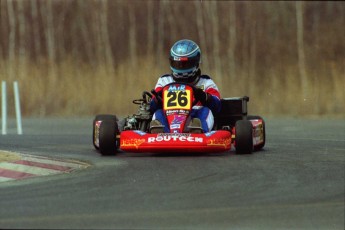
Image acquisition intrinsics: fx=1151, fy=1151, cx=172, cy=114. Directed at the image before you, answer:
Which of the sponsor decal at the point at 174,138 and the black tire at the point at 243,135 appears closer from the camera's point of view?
the sponsor decal at the point at 174,138

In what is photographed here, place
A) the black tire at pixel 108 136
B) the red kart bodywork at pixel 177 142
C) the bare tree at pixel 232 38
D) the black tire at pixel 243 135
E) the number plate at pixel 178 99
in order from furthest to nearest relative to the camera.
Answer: the bare tree at pixel 232 38 < the number plate at pixel 178 99 < the black tire at pixel 108 136 < the black tire at pixel 243 135 < the red kart bodywork at pixel 177 142

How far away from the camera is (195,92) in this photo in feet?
45.7

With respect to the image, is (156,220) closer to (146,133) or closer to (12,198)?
(12,198)

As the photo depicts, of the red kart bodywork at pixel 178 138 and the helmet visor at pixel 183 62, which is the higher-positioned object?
the helmet visor at pixel 183 62

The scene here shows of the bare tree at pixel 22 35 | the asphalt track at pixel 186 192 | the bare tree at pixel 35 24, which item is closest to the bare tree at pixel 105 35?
the bare tree at pixel 35 24

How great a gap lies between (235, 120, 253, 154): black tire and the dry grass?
11.1 m

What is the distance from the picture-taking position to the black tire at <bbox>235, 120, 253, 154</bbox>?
44.3 feet

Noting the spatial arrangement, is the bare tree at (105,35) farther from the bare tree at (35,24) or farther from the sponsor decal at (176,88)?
the sponsor decal at (176,88)

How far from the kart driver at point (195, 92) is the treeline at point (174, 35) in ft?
39.9

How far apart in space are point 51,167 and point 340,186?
3.29 metres

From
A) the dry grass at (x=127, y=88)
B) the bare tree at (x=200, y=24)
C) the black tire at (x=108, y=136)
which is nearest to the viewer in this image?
the black tire at (x=108, y=136)

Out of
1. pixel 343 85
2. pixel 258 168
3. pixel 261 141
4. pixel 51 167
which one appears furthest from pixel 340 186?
pixel 343 85

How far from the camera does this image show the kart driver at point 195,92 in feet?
45.1

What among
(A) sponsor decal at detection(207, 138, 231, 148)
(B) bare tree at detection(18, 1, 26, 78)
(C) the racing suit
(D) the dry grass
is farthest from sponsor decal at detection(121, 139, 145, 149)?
(B) bare tree at detection(18, 1, 26, 78)
